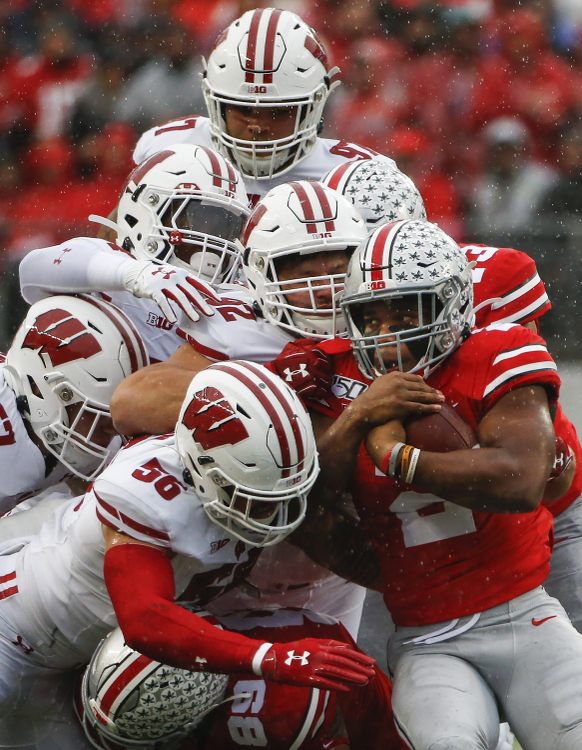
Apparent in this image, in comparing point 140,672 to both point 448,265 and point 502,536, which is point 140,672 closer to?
point 502,536

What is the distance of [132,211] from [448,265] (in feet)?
3.70

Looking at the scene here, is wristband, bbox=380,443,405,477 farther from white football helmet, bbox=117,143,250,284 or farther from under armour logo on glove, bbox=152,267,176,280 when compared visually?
white football helmet, bbox=117,143,250,284

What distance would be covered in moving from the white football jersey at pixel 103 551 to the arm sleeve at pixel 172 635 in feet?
0.55

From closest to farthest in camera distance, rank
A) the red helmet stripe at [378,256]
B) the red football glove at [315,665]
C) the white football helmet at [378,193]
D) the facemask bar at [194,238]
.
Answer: the red football glove at [315,665] → the red helmet stripe at [378,256] → the white football helmet at [378,193] → the facemask bar at [194,238]

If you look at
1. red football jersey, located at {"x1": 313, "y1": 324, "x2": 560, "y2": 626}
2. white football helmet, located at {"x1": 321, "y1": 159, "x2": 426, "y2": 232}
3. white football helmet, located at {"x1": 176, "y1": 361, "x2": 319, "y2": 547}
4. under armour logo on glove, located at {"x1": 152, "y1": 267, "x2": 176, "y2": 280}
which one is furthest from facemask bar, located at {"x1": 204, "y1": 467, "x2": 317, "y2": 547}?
white football helmet, located at {"x1": 321, "y1": 159, "x2": 426, "y2": 232}

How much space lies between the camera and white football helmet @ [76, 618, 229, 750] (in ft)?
7.54

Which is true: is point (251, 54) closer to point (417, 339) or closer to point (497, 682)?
point (417, 339)

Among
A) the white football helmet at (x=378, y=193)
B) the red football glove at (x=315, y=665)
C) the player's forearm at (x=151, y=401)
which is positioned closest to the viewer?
the red football glove at (x=315, y=665)

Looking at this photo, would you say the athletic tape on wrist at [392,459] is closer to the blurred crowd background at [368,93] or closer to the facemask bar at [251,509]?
the facemask bar at [251,509]

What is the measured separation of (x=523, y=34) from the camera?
21.4 ft

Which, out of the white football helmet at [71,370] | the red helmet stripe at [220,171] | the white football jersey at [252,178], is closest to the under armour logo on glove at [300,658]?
the white football helmet at [71,370]

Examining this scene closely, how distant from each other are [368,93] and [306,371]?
14.6 ft

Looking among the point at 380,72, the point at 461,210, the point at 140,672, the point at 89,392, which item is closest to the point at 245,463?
the point at 140,672

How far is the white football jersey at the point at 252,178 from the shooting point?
349cm
